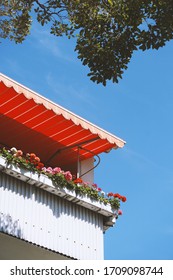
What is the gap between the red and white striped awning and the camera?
63.6 ft

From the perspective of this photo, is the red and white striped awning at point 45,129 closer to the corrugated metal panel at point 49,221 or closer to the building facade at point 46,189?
the building facade at point 46,189

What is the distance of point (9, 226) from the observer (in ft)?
57.2

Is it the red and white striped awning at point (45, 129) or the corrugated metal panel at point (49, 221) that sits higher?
the red and white striped awning at point (45, 129)

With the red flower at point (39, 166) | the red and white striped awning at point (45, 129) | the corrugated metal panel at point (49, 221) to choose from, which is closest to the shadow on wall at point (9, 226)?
the corrugated metal panel at point (49, 221)

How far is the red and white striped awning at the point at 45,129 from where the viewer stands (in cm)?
1938

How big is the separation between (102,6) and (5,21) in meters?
3.43

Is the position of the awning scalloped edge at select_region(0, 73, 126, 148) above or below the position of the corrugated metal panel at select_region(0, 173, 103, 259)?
above

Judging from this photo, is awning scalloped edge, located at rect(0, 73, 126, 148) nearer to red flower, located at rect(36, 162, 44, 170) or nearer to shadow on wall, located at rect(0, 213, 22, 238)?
red flower, located at rect(36, 162, 44, 170)

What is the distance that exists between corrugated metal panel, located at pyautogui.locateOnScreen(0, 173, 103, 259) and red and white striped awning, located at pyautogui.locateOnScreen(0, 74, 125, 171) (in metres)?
2.34

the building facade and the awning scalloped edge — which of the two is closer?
the building facade

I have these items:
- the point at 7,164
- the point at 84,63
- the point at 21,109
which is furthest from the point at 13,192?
the point at 84,63

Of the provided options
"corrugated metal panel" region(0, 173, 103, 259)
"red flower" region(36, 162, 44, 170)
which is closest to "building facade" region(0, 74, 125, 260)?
"corrugated metal panel" region(0, 173, 103, 259)

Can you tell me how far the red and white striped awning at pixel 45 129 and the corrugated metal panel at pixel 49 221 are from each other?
234cm

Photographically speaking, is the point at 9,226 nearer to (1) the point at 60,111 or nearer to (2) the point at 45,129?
(1) the point at 60,111
